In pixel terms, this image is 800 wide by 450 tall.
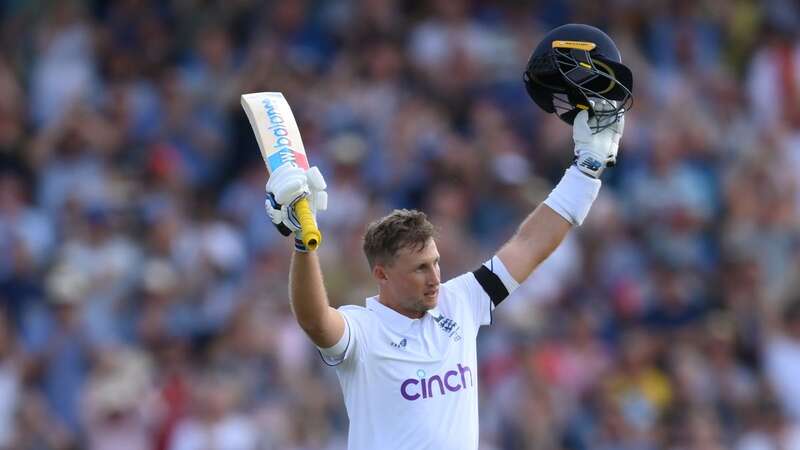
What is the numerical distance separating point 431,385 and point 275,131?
120cm

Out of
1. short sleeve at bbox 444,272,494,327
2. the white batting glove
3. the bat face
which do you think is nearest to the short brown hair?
short sleeve at bbox 444,272,494,327

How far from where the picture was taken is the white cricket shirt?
6.27 m

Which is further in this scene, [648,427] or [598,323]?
[598,323]

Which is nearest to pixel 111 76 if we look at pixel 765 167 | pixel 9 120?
pixel 9 120

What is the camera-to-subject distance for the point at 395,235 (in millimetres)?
6480

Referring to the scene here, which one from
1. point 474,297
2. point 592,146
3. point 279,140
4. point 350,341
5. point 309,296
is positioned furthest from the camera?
point 592,146

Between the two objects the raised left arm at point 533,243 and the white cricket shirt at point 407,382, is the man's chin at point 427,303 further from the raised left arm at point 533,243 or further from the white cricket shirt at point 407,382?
the raised left arm at point 533,243

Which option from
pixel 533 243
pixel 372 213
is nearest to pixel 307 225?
pixel 533 243

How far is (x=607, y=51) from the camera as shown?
6.84m

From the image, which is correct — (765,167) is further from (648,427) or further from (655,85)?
(648,427)

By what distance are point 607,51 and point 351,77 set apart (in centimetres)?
670

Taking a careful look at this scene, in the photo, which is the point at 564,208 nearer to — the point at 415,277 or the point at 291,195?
the point at 415,277

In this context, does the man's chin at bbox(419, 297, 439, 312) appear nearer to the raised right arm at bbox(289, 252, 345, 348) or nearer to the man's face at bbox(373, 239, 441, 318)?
the man's face at bbox(373, 239, 441, 318)

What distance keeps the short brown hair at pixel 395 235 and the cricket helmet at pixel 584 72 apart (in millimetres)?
902
